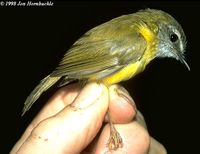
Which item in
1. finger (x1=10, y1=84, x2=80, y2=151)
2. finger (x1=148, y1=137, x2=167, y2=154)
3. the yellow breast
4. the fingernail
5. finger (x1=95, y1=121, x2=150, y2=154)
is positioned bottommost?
finger (x1=148, y1=137, x2=167, y2=154)

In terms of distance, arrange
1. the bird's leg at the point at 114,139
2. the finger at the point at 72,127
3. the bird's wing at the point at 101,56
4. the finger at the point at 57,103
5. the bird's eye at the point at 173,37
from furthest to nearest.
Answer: the bird's eye at the point at 173,37 < the finger at the point at 57,103 < the bird's wing at the point at 101,56 < the bird's leg at the point at 114,139 < the finger at the point at 72,127

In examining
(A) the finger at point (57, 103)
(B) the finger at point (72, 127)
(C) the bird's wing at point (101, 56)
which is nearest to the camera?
(B) the finger at point (72, 127)

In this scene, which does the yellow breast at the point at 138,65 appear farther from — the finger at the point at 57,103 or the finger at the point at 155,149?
the finger at the point at 155,149

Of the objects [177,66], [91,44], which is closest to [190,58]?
[177,66]

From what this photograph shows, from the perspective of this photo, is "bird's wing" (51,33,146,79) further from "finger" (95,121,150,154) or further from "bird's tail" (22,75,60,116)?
"finger" (95,121,150,154)

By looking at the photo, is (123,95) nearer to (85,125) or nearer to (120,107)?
(120,107)

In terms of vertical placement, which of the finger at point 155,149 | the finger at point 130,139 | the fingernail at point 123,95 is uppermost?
the fingernail at point 123,95

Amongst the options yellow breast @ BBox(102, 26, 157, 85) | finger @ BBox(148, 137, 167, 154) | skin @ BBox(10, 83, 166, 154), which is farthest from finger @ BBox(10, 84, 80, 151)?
finger @ BBox(148, 137, 167, 154)

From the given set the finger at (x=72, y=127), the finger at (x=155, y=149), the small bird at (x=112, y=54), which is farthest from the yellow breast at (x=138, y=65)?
the finger at (x=155, y=149)
